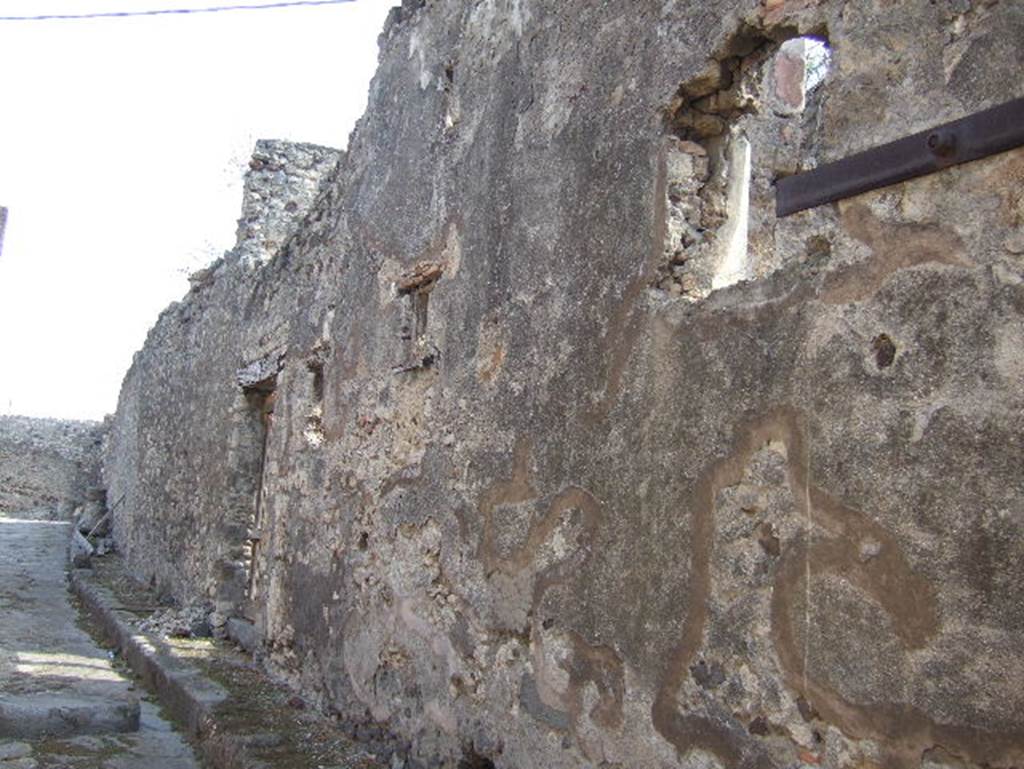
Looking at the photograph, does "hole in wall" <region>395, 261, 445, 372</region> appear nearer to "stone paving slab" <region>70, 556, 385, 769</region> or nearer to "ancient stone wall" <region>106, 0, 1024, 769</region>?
"ancient stone wall" <region>106, 0, 1024, 769</region>

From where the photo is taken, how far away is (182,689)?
513 centimetres

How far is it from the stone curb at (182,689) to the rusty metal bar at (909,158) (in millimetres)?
2939

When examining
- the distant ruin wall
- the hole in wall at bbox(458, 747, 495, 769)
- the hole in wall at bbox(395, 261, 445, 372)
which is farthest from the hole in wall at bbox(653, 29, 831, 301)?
the distant ruin wall

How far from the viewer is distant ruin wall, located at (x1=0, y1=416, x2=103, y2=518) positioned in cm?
1966

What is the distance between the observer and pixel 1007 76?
186cm

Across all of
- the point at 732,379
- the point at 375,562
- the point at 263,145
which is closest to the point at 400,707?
the point at 375,562

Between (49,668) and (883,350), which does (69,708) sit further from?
(883,350)

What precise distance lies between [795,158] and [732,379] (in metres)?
2.18

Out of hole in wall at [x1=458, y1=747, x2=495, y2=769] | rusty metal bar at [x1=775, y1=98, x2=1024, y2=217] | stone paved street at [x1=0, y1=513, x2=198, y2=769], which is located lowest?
stone paved street at [x1=0, y1=513, x2=198, y2=769]

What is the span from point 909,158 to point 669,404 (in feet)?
2.82

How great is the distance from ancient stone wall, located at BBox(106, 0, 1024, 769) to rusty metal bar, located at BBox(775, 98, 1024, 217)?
0.11 feet

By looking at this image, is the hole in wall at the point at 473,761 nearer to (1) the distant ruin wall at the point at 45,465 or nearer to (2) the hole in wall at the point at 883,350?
(2) the hole in wall at the point at 883,350

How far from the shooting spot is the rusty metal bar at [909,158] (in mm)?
1823

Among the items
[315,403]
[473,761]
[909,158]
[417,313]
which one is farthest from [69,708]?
[909,158]
